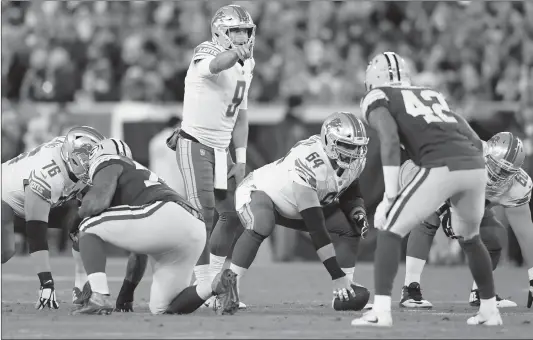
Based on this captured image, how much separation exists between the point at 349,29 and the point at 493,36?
7.50ft

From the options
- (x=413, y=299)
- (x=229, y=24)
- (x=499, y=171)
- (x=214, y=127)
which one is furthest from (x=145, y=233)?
(x=499, y=171)

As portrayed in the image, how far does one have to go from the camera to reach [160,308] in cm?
760

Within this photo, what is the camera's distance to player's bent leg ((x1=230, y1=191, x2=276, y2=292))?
27.0ft

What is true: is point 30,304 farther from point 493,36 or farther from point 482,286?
point 493,36

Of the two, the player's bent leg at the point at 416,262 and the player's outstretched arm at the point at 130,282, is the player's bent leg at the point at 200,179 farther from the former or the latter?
the player's bent leg at the point at 416,262

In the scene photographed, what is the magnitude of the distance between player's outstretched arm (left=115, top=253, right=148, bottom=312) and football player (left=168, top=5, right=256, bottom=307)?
2.19ft

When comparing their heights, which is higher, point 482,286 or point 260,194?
point 260,194

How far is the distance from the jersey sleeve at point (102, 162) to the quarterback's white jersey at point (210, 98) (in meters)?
1.09

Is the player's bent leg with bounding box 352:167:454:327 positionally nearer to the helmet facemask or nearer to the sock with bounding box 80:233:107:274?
the sock with bounding box 80:233:107:274

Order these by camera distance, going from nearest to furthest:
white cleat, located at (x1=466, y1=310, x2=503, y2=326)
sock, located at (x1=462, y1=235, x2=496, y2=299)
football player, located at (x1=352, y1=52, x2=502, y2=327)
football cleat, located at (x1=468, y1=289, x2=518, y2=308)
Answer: football player, located at (x1=352, y1=52, x2=502, y2=327) < white cleat, located at (x1=466, y1=310, x2=503, y2=326) < sock, located at (x1=462, y1=235, x2=496, y2=299) < football cleat, located at (x1=468, y1=289, x2=518, y2=308)

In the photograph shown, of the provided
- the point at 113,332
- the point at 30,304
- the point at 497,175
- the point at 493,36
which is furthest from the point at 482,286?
the point at 493,36

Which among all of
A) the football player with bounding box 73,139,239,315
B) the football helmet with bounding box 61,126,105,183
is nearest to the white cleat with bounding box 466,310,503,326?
the football player with bounding box 73,139,239,315

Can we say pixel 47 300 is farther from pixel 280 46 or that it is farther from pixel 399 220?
pixel 280 46

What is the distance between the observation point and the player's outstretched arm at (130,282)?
7934mm
